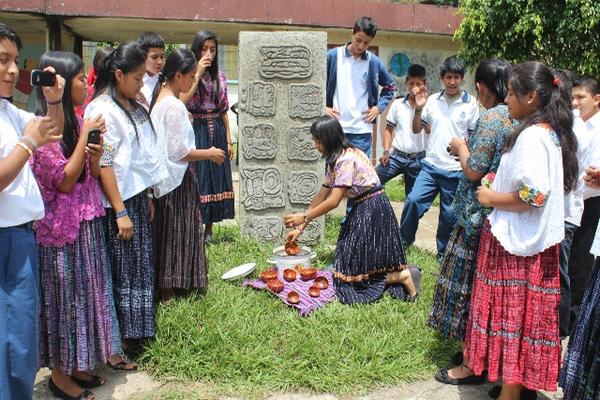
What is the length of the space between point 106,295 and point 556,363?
219cm

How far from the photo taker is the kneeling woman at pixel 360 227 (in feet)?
13.2

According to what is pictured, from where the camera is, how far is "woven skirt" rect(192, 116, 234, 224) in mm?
5199

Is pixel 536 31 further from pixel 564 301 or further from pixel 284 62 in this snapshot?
pixel 564 301

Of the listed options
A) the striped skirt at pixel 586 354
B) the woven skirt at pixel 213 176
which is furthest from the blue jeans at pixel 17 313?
the woven skirt at pixel 213 176

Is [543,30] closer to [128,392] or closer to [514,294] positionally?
[514,294]

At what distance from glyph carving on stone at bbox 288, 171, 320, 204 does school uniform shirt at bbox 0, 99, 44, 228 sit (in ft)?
10.8

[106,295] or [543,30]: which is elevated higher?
[543,30]

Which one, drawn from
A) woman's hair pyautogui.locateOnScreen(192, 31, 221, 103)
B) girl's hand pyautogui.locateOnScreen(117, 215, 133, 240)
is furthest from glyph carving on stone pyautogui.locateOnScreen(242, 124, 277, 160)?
girl's hand pyautogui.locateOnScreen(117, 215, 133, 240)

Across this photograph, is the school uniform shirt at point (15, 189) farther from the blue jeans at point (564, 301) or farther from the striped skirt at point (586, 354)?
the blue jeans at point (564, 301)

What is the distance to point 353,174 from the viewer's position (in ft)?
13.3

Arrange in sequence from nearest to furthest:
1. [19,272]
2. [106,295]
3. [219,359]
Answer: [19,272]
[106,295]
[219,359]

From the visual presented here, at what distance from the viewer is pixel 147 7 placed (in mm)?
8398

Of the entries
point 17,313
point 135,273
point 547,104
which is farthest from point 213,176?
point 547,104

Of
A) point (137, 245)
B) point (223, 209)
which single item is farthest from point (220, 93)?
point (137, 245)
